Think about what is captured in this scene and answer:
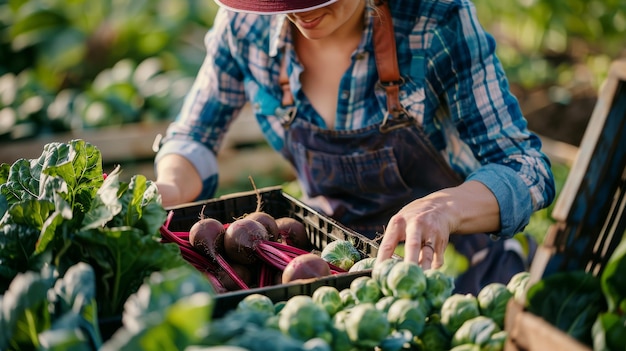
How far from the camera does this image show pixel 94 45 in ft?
21.6

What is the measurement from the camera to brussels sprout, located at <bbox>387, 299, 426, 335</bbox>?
1531 mm

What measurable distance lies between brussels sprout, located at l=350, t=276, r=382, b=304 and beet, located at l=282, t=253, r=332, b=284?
22cm

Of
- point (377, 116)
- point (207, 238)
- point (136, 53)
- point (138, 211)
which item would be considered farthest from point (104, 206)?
point (136, 53)

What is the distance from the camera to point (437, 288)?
1.65 metres

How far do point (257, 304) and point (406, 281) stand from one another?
0.32 meters

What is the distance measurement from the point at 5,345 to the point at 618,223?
1204 mm

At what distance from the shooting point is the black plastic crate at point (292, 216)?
6.04ft

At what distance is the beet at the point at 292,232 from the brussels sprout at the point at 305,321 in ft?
2.85

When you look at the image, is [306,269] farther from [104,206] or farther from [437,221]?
[104,206]

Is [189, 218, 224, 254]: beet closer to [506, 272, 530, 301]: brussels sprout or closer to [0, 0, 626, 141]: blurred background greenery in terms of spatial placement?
[506, 272, 530, 301]: brussels sprout

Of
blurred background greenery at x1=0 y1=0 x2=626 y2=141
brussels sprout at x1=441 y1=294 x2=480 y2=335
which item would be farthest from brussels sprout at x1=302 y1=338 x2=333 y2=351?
blurred background greenery at x1=0 y1=0 x2=626 y2=141

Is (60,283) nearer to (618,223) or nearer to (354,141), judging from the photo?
(618,223)

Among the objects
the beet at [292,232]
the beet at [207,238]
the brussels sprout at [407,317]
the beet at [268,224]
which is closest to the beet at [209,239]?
the beet at [207,238]

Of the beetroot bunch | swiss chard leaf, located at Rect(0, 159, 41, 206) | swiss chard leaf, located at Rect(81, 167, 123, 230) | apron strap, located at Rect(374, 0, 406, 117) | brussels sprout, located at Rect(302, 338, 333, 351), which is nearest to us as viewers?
brussels sprout, located at Rect(302, 338, 333, 351)
